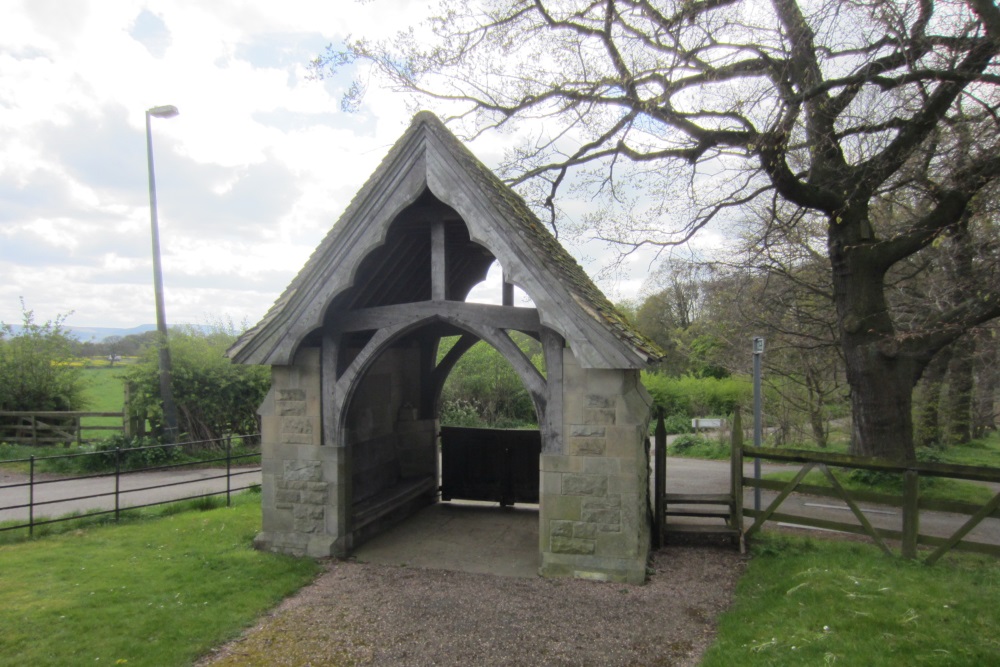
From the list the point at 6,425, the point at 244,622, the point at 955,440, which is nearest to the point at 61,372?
the point at 6,425

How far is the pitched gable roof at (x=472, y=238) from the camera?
646 centimetres

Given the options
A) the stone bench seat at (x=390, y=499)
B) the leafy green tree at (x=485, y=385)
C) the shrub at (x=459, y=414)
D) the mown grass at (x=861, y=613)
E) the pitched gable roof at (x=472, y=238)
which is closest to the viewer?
the mown grass at (x=861, y=613)

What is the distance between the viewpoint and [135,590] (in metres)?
6.44

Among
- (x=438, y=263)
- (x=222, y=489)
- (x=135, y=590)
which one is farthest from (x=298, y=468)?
(x=222, y=489)

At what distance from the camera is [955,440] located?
60.3 feet

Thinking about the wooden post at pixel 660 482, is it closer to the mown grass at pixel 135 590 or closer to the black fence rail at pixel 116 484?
the mown grass at pixel 135 590

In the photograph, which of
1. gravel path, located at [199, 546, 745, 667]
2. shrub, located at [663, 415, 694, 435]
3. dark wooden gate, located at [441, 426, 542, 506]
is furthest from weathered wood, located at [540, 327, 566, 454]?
shrub, located at [663, 415, 694, 435]

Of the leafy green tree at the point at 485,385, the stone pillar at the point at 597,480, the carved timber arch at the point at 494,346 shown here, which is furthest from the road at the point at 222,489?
the leafy green tree at the point at 485,385

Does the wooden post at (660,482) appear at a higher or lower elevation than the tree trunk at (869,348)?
lower

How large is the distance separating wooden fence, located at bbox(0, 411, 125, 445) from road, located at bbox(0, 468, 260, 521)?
89.4 inches

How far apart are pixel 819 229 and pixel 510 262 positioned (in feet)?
32.6

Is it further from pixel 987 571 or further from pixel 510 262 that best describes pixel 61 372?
pixel 987 571

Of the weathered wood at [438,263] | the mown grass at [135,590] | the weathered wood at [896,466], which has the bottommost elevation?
the mown grass at [135,590]

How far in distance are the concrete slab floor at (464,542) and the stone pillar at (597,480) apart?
721 mm
